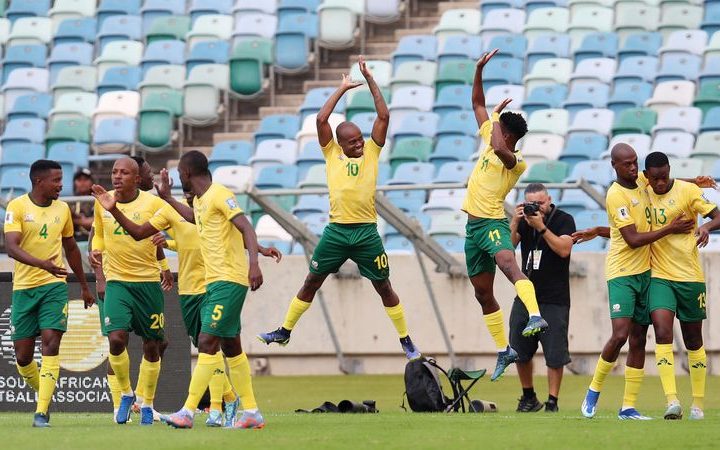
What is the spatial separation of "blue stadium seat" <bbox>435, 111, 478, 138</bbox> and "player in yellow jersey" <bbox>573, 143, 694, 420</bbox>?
39.1ft

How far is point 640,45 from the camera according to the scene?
2712 centimetres

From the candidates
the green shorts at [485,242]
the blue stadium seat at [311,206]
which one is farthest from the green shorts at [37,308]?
the blue stadium seat at [311,206]

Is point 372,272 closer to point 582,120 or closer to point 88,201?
point 88,201

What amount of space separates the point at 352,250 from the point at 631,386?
10.2ft

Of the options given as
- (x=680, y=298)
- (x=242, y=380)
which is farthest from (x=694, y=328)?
(x=242, y=380)

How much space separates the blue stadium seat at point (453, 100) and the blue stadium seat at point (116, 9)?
325 inches

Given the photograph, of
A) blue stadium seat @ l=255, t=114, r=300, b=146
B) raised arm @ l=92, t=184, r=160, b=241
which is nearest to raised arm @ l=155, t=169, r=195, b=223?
raised arm @ l=92, t=184, r=160, b=241

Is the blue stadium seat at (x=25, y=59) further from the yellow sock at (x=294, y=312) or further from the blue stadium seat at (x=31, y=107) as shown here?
the yellow sock at (x=294, y=312)

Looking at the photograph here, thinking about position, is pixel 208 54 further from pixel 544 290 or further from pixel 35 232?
pixel 35 232

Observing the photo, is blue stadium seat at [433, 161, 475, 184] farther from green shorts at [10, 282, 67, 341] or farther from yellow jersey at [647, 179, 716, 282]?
green shorts at [10, 282, 67, 341]

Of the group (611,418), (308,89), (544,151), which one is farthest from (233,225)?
(308,89)

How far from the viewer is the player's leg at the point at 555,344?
15703mm

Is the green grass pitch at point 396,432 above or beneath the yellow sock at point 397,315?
beneath

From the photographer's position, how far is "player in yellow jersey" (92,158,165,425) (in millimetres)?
14016
